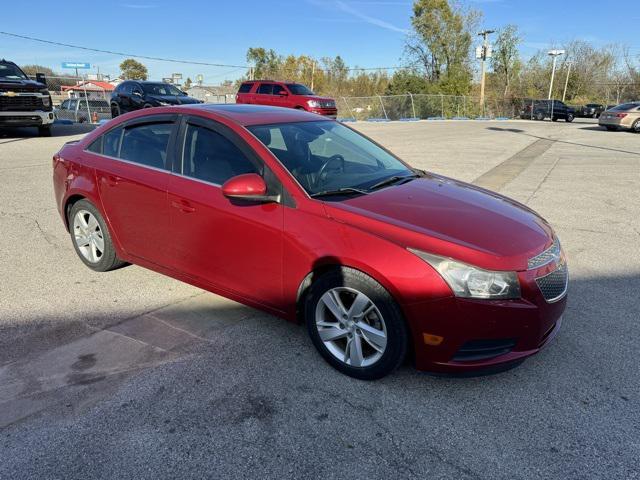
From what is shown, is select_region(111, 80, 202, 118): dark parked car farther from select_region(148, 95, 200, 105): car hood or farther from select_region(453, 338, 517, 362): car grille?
select_region(453, 338, 517, 362): car grille

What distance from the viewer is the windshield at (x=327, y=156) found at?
3.42 m

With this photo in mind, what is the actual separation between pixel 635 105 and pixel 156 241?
29.3m

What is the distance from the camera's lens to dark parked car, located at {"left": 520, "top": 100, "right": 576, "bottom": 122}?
40000 millimetres

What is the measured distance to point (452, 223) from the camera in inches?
117

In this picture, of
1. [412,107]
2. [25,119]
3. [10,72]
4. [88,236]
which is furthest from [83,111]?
[88,236]

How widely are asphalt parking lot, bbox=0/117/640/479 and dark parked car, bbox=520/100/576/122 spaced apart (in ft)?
133

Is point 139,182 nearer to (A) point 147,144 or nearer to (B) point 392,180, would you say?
(A) point 147,144

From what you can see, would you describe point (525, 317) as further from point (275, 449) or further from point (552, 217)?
point (552, 217)

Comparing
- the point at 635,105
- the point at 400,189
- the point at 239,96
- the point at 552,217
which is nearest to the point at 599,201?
the point at 552,217

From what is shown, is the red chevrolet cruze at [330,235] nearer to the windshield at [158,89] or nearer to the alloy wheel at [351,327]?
the alloy wheel at [351,327]

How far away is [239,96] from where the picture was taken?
78.5 ft

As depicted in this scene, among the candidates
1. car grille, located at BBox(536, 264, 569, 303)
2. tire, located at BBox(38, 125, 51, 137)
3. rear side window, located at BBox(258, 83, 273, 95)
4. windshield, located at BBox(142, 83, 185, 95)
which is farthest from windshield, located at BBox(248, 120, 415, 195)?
rear side window, located at BBox(258, 83, 273, 95)

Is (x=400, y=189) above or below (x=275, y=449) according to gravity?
above

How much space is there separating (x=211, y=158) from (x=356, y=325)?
5.47 feet
